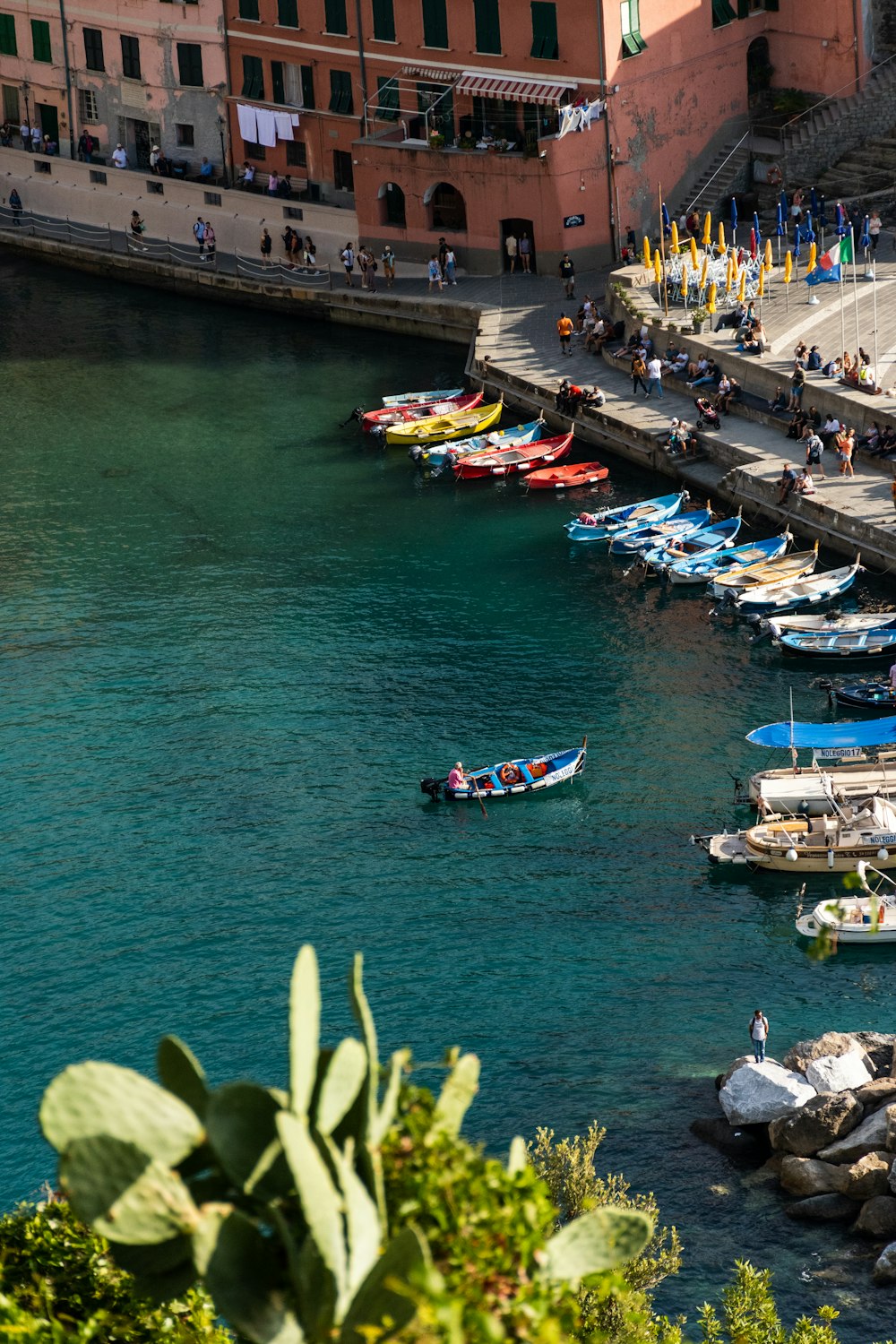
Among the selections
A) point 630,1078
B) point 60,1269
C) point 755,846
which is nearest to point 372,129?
point 755,846

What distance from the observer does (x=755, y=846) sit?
44312 millimetres

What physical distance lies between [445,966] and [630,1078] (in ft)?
17.4

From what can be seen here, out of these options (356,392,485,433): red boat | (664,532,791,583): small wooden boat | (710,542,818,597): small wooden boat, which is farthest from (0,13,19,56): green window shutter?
(710,542,818,597): small wooden boat

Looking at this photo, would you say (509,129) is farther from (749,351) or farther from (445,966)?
(445,966)

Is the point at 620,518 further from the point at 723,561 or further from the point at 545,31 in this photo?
the point at 545,31

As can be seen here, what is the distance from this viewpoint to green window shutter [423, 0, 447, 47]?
79.5m

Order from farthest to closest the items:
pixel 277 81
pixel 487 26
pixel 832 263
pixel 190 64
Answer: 1. pixel 190 64
2. pixel 277 81
3. pixel 487 26
4. pixel 832 263

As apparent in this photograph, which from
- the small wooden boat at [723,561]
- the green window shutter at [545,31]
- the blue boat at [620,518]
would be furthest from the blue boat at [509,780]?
the green window shutter at [545,31]

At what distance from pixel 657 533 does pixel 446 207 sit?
2587 cm

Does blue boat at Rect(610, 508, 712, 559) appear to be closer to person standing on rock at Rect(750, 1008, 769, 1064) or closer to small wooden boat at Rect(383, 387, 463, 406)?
small wooden boat at Rect(383, 387, 463, 406)

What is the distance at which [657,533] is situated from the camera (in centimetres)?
6125

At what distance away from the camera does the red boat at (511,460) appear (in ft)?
223

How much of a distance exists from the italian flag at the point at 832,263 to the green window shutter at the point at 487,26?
1578cm

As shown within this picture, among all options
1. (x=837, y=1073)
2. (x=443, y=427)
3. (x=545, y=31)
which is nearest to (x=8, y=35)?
(x=545, y=31)
